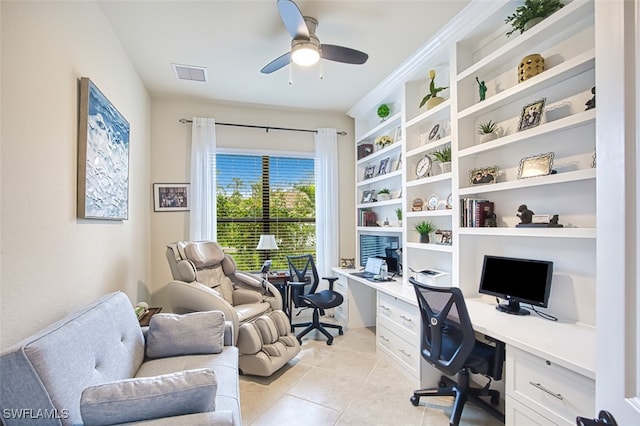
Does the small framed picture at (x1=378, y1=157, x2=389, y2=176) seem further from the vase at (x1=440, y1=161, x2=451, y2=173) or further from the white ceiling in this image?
the vase at (x1=440, y1=161, x2=451, y2=173)

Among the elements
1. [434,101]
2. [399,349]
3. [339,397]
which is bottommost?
[339,397]

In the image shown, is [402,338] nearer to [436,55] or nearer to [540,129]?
[540,129]

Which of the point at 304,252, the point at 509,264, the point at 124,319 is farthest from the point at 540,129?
the point at 304,252

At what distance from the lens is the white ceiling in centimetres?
221

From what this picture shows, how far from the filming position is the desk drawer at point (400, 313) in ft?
8.29

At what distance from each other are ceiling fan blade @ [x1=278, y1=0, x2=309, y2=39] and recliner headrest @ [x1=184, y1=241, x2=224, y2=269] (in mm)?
2187

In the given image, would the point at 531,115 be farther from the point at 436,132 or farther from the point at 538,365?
the point at 538,365

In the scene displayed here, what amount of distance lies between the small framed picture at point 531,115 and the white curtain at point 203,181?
3.28 metres

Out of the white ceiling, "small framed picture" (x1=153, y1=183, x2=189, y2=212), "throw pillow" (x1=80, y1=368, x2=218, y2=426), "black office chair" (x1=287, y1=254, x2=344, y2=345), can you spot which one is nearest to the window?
"small framed picture" (x1=153, y1=183, x2=189, y2=212)

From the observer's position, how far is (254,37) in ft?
8.41

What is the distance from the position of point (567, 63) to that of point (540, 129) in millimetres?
360

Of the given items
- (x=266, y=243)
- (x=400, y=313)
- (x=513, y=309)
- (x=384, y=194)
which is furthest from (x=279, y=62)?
(x=513, y=309)

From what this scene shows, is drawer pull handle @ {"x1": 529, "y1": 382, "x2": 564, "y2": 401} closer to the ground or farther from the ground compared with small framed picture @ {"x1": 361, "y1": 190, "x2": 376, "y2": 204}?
closer to the ground

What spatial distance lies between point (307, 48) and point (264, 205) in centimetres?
237
